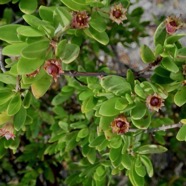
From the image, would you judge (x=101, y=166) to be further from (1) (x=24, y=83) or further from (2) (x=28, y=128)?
(1) (x=24, y=83)

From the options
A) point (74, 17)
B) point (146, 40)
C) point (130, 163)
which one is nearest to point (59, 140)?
point (130, 163)

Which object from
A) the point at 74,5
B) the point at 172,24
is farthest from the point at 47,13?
the point at 172,24

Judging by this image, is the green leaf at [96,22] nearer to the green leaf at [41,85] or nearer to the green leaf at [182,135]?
the green leaf at [41,85]

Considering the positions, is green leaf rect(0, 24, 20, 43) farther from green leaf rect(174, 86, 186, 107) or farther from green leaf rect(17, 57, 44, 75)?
green leaf rect(174, 86, 186, 107)

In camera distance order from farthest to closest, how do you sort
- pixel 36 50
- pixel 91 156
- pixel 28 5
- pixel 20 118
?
pixel 91 156
pixel 28 5
pixel 20 118
pixel 36 50

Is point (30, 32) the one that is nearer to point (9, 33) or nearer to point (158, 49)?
point (9, 33)

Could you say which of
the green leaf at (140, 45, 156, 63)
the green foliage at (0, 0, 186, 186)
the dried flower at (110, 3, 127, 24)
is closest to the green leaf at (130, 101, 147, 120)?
the green foliage at (0, 0, 186, 186)

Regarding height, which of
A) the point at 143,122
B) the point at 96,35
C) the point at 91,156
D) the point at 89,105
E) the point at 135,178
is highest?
the point at 96,35

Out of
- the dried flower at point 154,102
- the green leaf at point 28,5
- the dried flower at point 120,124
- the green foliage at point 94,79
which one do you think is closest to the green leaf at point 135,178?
the green foliage at point 94,79
